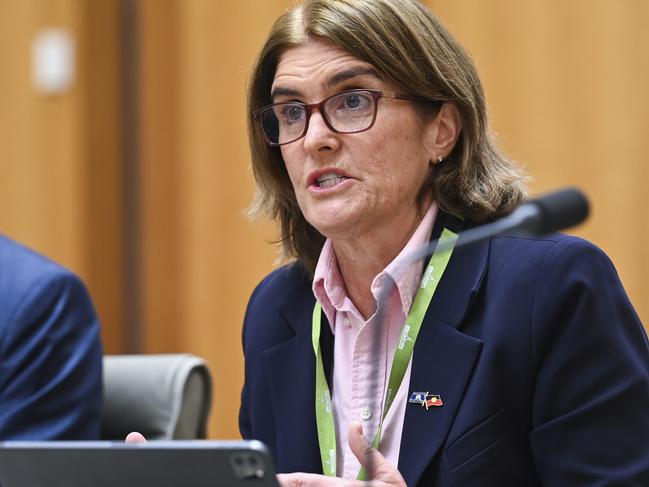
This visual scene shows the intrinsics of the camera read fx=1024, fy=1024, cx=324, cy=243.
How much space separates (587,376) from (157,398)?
1.11 meters

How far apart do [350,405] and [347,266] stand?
0.98ft

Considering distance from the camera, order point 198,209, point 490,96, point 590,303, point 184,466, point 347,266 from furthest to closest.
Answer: point 198,209, point 490,96, point 347,266, point 590,303, point 184,466

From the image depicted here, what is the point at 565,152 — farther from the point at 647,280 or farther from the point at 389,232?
the point at 389,232

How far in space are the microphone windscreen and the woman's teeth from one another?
0.79 meters

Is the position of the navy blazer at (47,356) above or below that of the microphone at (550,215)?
below

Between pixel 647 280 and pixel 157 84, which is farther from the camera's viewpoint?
pixel 157 84

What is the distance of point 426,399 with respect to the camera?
1.76m

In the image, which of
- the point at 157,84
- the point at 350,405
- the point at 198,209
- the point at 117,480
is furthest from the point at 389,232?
the point at 157,84

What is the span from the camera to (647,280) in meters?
3.01

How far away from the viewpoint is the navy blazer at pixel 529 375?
1607 millimetres

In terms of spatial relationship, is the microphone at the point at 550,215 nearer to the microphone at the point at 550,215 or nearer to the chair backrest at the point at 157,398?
the microphone at the point at 550,215

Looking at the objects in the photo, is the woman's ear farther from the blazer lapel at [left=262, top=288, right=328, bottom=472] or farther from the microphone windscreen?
the microphone windscreen

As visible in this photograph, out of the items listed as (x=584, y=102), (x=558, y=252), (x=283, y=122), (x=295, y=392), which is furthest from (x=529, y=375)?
(x=584, y=102)

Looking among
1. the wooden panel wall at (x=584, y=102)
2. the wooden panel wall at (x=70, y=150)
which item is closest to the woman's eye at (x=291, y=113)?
the wooden panel wall at (x=584, y=102)
